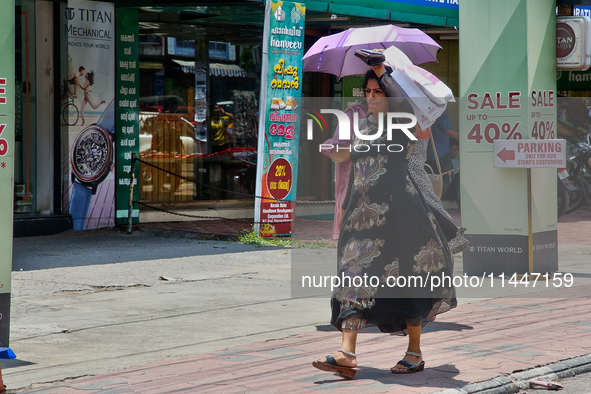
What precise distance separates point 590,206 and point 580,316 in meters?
11.9

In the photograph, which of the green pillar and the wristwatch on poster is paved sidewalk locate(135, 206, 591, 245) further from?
the green pillar

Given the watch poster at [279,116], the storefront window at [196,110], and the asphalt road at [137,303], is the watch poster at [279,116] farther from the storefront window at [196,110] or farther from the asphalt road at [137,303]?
the storefront window at [196,110]

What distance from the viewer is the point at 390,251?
5.09 metres

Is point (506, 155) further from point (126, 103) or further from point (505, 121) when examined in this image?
point (126, 103)

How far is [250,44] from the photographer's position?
48.8 feet

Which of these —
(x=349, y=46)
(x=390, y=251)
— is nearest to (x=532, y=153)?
(x=349, y=46)

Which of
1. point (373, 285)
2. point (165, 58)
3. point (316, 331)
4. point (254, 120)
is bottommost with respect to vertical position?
point (316, 331)

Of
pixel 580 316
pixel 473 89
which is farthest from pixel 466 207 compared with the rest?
pixel 580 316

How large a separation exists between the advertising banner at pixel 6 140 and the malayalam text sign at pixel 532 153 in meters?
5.62

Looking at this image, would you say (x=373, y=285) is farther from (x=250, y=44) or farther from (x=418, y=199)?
(x=250, y=44)

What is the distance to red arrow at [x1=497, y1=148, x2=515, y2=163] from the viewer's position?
880cm

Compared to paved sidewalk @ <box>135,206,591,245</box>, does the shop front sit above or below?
above

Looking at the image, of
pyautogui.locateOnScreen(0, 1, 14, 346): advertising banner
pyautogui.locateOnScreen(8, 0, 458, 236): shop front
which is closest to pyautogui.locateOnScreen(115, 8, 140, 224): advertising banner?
pyautogui.locateOnScreen(8, 0, 458, 236): shop front

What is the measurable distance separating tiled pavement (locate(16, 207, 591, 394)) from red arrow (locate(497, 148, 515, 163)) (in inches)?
73.8
